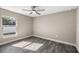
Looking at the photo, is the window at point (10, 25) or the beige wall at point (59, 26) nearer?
the beige wall at point (59, 26)

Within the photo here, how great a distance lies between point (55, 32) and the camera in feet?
15.8

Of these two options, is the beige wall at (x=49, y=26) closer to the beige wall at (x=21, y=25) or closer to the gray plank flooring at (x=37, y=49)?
the beige wall at (x=21, y=25)

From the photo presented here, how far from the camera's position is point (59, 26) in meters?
4.52

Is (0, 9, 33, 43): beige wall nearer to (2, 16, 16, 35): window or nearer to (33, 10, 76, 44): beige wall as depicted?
(2, 16, 16, 35): window

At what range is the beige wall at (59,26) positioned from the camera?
3868mm

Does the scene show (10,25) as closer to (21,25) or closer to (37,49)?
(21,25)

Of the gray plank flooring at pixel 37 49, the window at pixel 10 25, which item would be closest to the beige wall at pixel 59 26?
the gray plank flooring at pixel 37 49

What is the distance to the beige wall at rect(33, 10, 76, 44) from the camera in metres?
3.87

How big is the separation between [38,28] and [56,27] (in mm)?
2146

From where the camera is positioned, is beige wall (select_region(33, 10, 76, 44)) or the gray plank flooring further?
beige wall (select_region(33, 10, 76, 44))

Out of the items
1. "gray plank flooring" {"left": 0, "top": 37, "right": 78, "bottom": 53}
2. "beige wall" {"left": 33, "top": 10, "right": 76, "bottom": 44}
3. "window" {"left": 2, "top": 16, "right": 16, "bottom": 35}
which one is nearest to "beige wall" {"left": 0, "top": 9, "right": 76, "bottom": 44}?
"beige wall" {"left": 33, "top": 10, "right": 76, "bottom": 44}

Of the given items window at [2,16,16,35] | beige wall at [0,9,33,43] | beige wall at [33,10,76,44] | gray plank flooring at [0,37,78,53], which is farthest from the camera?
window at [2,16,16,35]
